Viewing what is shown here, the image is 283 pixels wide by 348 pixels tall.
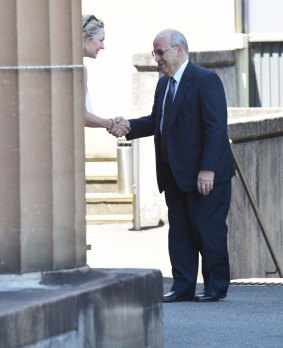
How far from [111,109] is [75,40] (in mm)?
10712

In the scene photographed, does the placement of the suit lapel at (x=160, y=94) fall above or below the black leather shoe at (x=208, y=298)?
above

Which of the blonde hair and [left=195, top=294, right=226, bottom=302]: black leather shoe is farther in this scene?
[left=195, top=294, right=226, bottom=302]: black leather shoe

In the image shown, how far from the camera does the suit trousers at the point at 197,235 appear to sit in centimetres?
928

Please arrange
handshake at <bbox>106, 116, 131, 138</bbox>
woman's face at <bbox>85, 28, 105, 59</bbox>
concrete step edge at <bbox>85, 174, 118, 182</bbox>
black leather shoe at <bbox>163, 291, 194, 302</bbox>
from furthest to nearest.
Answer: concrete step edge at <bbox>85, 174, 118, 182</bbox> → handshake at <bbox>106, 116, 131, 138</bbox> → black leather shoe at <bbox>163, 291, 194, 302</bbox> → woman's face at <bbox>85, 28, 105, 59</bbox>

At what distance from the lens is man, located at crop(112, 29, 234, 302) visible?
909 cm

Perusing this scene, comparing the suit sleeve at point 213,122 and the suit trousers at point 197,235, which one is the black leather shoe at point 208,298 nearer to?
the suit trousers at point 197,235

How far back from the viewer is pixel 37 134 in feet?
20.4

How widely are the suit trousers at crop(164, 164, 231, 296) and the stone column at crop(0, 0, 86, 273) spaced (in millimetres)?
2980

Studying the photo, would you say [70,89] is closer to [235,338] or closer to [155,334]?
[155,334]

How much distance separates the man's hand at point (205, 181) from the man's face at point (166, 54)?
2.10 ft

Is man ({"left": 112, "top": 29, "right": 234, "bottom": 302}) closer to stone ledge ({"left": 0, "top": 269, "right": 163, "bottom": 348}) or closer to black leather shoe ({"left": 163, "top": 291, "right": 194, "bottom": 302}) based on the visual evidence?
black leather shoe ({"left": 163, "top": 291, "right": 194, "bottom": 302})

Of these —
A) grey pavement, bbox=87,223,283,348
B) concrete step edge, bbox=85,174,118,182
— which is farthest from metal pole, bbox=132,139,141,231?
grey pavement, bbox=87,223,283,348

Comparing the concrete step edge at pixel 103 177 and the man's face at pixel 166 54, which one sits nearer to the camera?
the man's face at pixel 166 54

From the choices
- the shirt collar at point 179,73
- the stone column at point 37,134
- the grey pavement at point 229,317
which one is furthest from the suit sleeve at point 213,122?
the stone column at point 37,134
